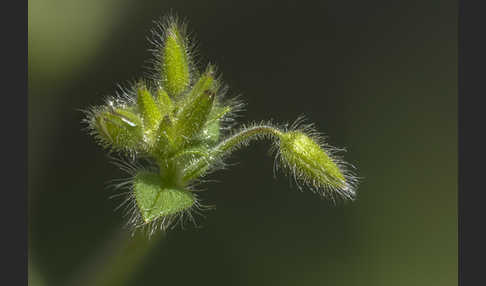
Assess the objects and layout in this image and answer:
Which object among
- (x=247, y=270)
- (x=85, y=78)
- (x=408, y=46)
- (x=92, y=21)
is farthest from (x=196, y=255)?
(x=408, y=46)

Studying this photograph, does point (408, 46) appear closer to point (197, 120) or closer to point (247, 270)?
point (247, 270)

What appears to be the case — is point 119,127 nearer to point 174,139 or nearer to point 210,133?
point 174,139

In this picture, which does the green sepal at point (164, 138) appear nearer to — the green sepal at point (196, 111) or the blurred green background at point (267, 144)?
the green sepal at point (196, 111)

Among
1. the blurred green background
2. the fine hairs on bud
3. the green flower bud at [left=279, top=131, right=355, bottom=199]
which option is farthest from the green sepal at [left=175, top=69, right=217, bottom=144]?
the blurred green background

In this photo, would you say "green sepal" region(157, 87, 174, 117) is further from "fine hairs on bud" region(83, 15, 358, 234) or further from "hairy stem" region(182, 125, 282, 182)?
"hairy stem" region(182, 125, 282, 182)

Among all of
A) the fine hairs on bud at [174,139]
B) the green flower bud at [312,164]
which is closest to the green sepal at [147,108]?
the fine hairs on bud at [174,139]

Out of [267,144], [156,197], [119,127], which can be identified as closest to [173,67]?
[119,127]
